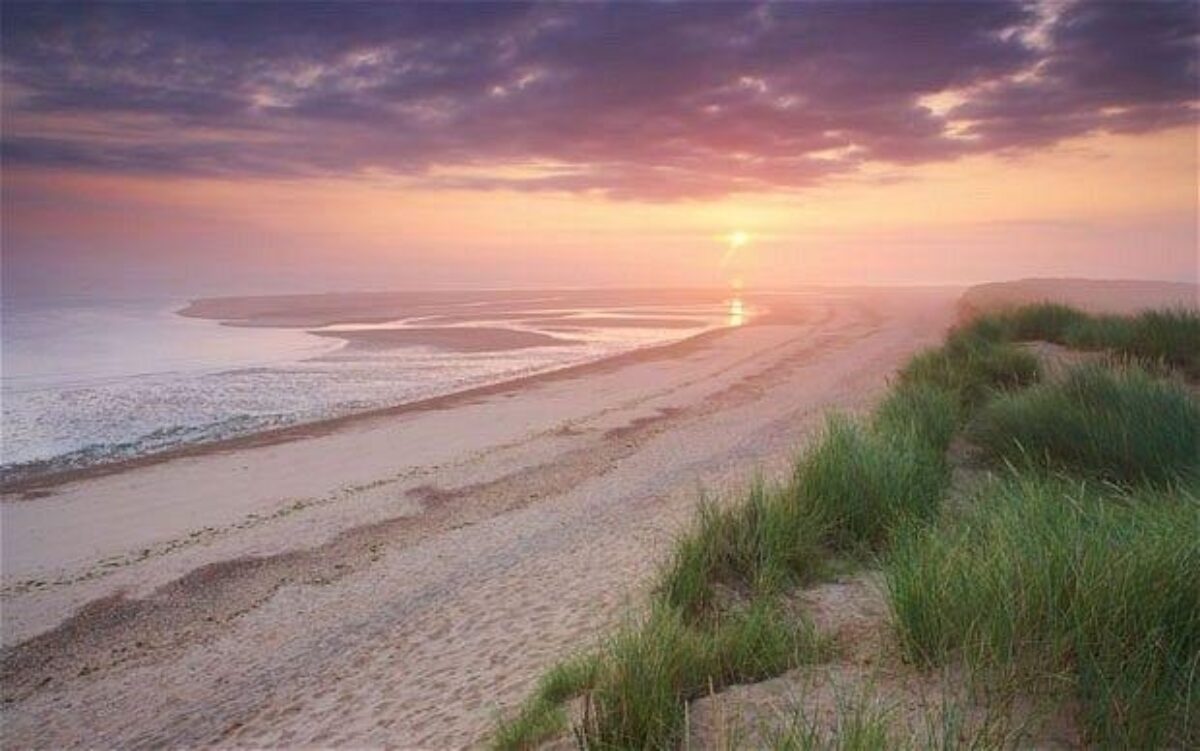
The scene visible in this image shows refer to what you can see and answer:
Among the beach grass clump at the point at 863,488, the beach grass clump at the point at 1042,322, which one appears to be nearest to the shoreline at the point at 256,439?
the beach grass clump at the point at 863,488

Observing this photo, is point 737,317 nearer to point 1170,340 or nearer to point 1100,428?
point 1170,340

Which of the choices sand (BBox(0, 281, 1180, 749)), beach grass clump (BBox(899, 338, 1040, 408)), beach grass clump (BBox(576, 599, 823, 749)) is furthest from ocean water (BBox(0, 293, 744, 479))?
beach grass clump (BBox(576, 599, 823, 749))

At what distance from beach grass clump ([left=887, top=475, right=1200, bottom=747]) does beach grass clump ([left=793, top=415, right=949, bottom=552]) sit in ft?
7.27

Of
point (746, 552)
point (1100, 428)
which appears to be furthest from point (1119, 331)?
point (746, 552)

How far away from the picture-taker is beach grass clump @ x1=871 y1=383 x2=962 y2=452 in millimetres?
9979

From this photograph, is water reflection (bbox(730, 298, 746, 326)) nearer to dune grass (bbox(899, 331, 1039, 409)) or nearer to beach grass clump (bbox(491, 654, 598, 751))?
dune grass (bbox(899, 331, 1039, 409))

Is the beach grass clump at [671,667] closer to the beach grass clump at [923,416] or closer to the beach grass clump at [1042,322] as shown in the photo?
the beach grass clump at [923,416]

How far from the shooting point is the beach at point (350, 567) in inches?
251

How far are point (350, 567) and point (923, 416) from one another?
7418 millimetres

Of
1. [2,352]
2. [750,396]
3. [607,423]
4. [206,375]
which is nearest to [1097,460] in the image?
[607,423]

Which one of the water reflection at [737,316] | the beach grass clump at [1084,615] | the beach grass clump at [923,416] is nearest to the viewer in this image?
the beach grass clump at [1084,615]

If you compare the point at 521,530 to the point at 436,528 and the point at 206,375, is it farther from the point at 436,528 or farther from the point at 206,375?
the point at 206,375

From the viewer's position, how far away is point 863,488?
7453mm

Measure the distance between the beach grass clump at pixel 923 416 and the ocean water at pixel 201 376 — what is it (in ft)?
43.2
